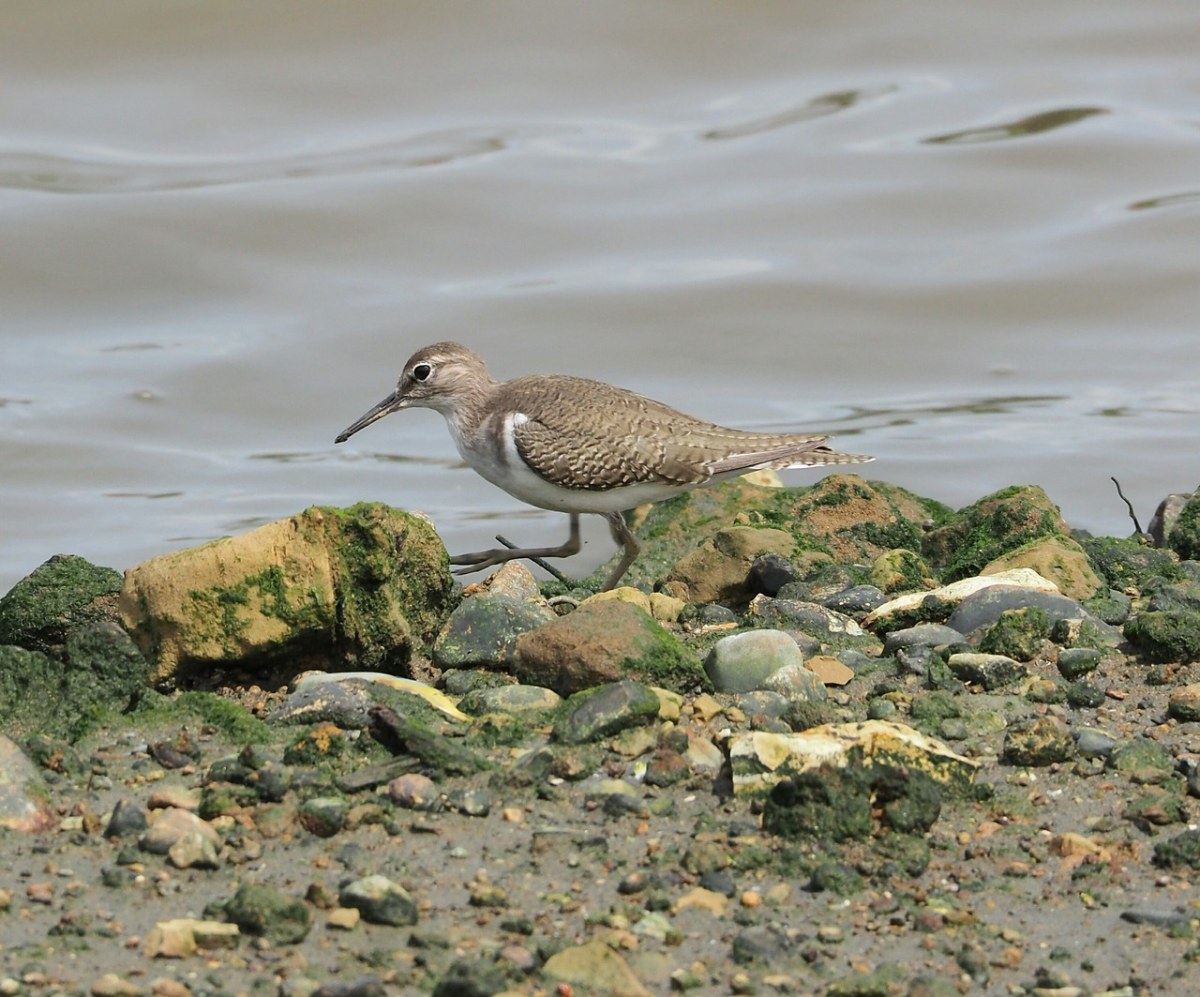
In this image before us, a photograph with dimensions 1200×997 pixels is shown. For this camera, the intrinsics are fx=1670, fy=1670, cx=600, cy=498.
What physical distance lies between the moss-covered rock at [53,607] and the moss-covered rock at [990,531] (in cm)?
364

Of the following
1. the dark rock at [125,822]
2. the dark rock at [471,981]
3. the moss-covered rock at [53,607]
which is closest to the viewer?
the dark rock at [471,981]

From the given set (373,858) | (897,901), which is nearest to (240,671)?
(373,858)

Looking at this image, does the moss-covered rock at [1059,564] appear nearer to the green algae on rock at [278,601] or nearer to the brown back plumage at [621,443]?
the brown back plumage at [621,443]

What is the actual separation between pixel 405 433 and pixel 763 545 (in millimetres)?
6106

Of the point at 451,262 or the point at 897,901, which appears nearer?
the point at 897,901

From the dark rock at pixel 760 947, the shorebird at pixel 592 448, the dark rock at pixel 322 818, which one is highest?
the shorebird at pixel 592 448

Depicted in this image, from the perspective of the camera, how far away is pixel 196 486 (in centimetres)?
1156

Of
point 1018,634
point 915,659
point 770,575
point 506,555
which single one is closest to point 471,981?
point 915,659

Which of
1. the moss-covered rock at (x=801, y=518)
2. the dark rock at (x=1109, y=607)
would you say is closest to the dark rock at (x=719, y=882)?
the dark rock at (x=1109, y=607)

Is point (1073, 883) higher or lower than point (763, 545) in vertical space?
lower

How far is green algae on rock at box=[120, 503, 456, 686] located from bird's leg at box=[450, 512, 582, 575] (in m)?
2.39

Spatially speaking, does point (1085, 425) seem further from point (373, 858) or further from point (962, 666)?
point (373, 858)

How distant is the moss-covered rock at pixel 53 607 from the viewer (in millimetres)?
6121

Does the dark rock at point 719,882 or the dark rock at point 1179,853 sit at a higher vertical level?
the dark rock at point 719,882
